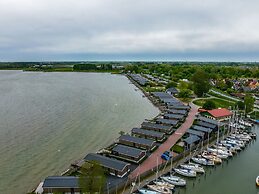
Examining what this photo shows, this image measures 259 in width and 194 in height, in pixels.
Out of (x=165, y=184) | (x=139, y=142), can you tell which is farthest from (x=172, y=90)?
(x=165, y=184)

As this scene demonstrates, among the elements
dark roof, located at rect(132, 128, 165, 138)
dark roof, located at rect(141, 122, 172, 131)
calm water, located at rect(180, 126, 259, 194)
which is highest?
dark roof, located at rect(141, 122, 172, 131)

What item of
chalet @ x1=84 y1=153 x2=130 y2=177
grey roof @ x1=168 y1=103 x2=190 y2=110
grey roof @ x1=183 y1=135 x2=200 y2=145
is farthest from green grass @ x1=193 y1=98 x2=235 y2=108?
chalet @ x1=84 y1=153 x2=130 y2=177

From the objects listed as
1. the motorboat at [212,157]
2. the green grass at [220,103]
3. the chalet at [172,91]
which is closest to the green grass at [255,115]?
the green grass at [220,103]

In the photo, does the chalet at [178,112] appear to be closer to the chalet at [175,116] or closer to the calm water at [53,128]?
the chalet at [175,116]

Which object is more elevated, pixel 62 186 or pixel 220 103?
pixel 220 103

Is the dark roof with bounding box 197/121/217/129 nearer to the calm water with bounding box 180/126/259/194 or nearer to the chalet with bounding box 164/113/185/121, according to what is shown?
the chalet with bounding box 164/113/185/121

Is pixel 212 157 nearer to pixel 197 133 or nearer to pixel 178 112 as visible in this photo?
pixel 197 133
